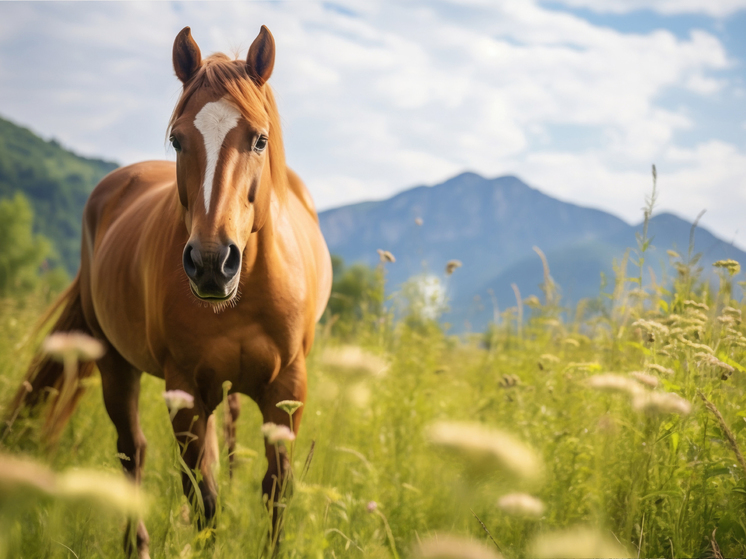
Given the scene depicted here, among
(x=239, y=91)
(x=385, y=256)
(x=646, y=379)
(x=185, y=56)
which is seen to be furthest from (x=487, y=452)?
(x=385, y=256)

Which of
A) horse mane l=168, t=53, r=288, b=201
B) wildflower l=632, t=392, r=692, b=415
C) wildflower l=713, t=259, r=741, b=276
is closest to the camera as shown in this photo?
wildflower l=632, t=392, r=692, b=415

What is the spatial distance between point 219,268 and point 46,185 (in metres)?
166

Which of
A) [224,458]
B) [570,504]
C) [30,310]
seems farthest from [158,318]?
[30,310]

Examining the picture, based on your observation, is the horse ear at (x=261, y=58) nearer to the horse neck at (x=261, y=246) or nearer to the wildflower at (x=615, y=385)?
the horse neck at (x=261, y=246)

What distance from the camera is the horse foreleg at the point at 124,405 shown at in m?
3.36

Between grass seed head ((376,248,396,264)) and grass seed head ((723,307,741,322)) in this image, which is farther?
grass seed head ((376,248,396,264))

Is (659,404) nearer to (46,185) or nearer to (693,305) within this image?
(693,305)

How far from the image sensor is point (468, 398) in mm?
4652

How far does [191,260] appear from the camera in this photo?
74.7 inches

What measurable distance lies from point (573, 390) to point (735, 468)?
1024 millimetres

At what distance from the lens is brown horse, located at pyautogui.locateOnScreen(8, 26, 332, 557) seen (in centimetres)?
199

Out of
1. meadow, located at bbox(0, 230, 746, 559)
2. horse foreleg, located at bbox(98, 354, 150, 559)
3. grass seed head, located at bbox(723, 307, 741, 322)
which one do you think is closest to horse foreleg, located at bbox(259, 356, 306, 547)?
meadow, located at bbox(0, 230, 746, 559)

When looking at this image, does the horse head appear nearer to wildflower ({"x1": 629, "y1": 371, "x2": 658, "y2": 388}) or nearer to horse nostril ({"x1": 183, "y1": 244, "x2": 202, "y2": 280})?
horse nostril ({"x1": 183, "y1": 244, "x2": 202, "y2": 280})

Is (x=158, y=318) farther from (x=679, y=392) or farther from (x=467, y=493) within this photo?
(x=679, y=392)
